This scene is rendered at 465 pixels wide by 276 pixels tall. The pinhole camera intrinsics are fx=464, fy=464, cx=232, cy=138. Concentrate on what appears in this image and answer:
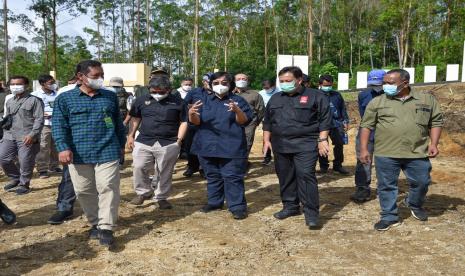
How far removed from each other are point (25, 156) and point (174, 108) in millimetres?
2595

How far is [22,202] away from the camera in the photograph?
19.7ft

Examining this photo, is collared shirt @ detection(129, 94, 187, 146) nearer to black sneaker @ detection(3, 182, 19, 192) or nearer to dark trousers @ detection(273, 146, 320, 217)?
dark trousers @ detection(273, 146, 320, 217)

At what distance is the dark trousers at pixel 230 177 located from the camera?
5.20 m

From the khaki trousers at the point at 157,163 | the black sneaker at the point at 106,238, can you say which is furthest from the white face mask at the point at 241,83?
the black sneaker at the point at 106,238

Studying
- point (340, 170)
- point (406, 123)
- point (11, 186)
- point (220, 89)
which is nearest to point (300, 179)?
point (406, 123)

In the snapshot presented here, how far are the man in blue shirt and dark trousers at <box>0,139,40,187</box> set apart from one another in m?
2.67

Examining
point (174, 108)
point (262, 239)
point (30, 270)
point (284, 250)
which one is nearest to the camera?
point (30, 270)

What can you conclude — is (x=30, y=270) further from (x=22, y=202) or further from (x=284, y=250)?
(x=22, y=202)

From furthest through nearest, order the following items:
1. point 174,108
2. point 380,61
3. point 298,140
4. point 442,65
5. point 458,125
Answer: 1. point 380,61
2. point 442,65
3. point 458,125
4. point 174,108
5. point 298,140

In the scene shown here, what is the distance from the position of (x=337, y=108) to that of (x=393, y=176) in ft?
9.70

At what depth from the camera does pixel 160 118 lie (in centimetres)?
533

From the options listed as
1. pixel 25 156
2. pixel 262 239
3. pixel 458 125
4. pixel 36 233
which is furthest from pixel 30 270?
pixel 458 125

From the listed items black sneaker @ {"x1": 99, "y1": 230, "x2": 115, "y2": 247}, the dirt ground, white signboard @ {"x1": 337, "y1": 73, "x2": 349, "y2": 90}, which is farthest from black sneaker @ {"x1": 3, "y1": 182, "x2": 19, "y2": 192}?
white signboard @ {"x1": 337, "y1": 73, "x2": 349, "y2": 90}

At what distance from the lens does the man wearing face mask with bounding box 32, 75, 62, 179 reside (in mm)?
7297
